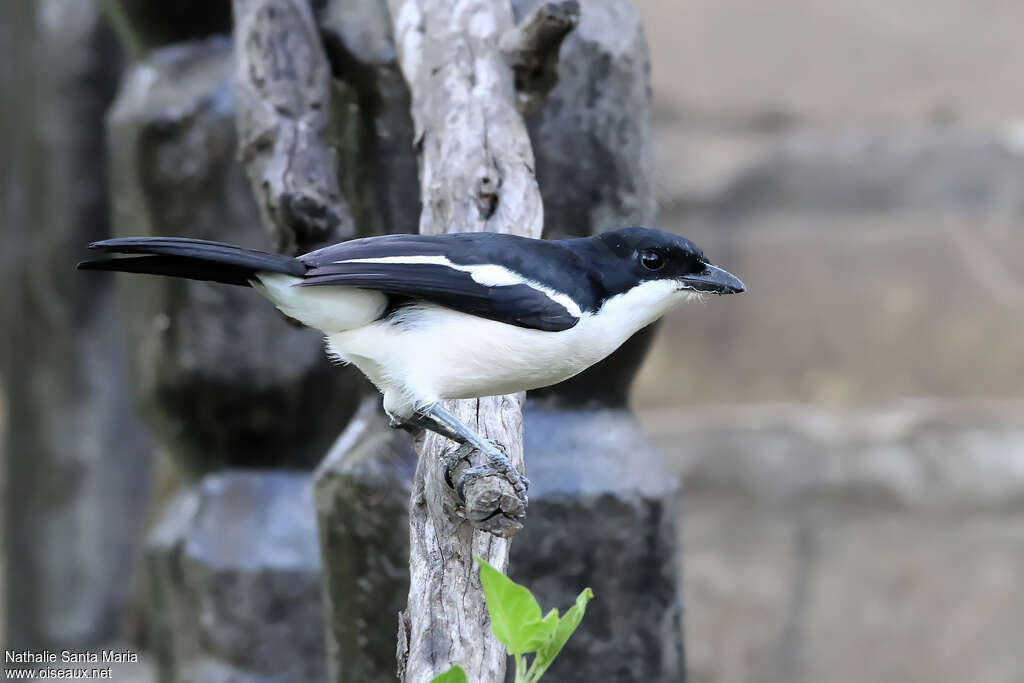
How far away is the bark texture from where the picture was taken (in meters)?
0.99

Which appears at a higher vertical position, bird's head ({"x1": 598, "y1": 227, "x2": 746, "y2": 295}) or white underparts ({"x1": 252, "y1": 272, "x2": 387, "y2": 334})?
bird's head ({"x1": 598, "y1": 227, "x2": 746, "y2": 295})

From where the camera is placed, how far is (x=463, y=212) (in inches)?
49.6

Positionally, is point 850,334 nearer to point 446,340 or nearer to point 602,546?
point 602,546

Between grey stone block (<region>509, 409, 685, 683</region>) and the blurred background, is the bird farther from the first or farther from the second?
the blurred background

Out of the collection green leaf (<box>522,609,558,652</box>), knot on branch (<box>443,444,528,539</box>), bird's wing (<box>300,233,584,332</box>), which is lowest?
green leaf (<box>522,609,558,652</box>)

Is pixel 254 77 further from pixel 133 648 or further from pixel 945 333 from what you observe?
pixel 133 648

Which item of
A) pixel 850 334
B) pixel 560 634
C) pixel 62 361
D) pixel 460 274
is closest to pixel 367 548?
pixel 460 274

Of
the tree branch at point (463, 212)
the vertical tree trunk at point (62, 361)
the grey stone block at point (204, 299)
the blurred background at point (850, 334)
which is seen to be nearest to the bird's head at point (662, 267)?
the tree branch at point (463, 212)

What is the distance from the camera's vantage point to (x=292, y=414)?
2.14 metres

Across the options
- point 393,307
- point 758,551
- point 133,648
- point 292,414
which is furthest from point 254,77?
point 133,648

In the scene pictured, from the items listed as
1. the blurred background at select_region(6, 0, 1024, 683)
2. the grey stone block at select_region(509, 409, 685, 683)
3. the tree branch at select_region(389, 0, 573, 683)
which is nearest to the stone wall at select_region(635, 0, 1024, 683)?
the blurred background at select_region(6, 0, 1024, 683)

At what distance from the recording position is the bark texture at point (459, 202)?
3.25ft

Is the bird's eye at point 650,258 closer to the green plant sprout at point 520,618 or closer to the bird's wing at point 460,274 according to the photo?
the bird's wing at point 460,274

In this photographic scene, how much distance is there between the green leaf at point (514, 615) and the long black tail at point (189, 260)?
13.9 inches
